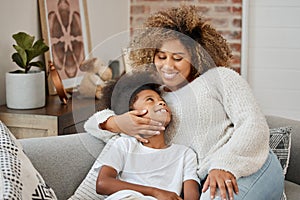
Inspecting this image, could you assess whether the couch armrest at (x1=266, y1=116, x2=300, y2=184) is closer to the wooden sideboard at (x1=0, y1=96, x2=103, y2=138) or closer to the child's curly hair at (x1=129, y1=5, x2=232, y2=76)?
the child's curly hair at (x1=129, y1=5, x2=232, y2=76)

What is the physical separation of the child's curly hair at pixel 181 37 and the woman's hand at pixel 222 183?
399 millimetres

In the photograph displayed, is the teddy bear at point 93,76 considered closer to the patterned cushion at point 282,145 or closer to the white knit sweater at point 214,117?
the white knit sweater at point 214,117

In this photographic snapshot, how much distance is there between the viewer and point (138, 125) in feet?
6.10

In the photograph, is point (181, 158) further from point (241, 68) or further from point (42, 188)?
point (241, 68)

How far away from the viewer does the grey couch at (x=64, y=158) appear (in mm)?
1876

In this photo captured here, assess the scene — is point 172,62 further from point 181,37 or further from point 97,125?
point 97,125

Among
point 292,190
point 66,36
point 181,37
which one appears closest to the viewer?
point 181,37

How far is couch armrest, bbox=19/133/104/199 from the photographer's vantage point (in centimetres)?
188

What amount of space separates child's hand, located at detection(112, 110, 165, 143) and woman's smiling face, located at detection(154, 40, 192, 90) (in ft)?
0.44

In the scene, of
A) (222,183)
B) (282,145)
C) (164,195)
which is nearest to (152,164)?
(164,195)

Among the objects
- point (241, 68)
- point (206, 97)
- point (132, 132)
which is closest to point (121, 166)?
point (132, 132)

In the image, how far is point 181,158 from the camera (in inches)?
73.5

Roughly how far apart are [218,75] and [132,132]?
0.35m

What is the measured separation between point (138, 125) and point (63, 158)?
11.4 inches
